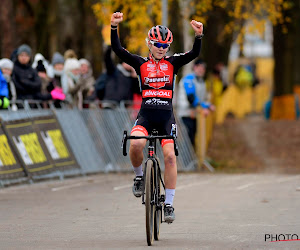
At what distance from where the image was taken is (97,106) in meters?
20.8

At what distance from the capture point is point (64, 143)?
62.4ft

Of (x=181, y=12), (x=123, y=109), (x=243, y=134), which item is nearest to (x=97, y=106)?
(x=123, y=109)

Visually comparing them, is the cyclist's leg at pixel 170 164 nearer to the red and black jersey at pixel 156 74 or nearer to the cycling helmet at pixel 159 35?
the red and black jersey at pixel 156 74

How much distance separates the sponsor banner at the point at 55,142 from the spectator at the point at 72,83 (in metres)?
1.39

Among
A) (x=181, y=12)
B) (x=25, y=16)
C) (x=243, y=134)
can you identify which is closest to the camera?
(x=243, y=134)

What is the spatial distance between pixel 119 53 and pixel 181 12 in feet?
67.1

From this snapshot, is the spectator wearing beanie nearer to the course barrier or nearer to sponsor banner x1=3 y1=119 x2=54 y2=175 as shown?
sponsor banner x1=3 y1=119 x2=54 y2=175

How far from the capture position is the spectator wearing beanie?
59.0 feet

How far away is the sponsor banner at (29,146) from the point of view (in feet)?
56.9

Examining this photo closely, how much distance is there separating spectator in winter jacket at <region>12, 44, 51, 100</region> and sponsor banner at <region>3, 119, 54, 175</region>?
0.59 m

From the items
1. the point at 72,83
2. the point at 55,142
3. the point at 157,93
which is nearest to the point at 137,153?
the point at 157,93

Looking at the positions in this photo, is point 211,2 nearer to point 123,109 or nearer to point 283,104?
point 283,104

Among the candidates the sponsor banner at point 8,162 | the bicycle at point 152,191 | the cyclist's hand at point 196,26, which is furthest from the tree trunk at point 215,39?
the bicycle at point 152,191

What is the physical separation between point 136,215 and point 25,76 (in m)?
5.81
